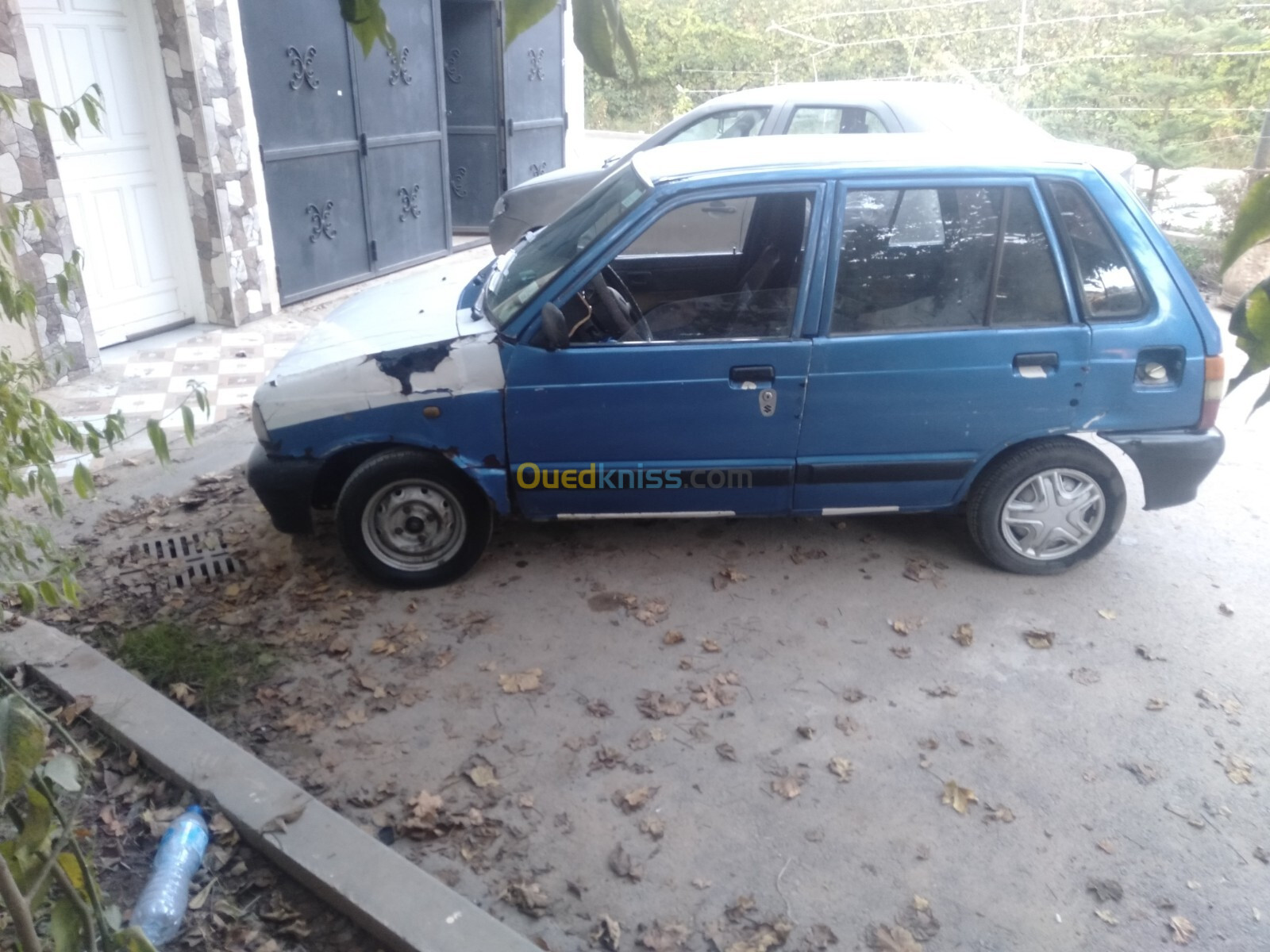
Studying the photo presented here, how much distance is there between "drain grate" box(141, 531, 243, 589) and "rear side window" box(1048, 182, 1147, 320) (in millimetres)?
3992

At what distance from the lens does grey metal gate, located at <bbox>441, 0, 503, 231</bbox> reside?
10992 mm

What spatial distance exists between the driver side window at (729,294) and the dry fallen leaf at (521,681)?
4.52ft

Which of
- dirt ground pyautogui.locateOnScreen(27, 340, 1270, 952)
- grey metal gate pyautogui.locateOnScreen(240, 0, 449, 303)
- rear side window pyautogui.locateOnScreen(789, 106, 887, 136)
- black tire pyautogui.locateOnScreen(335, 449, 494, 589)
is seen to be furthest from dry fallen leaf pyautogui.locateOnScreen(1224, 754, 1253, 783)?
grey metal gate pyautogui.locateOnScreen(240, 0, 449, 303)

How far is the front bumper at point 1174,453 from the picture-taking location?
426 centimetres

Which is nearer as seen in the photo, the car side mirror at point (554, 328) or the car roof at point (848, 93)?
the car side mirror at point (554, 328)

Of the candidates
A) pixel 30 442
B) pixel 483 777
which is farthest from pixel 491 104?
pixel 30 442

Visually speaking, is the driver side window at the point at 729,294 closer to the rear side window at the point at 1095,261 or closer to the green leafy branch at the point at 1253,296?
the rear side window at the point at 1095,261

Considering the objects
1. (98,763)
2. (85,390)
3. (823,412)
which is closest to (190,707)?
(98,763)

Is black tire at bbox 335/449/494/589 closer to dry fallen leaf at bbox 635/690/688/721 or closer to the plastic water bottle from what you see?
dry fallen leaf at bbox 635/690/688/721

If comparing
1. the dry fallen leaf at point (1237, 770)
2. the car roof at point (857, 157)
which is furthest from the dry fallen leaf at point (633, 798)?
the car roof at point (857, 157)

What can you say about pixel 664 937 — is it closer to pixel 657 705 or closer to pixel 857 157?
pixel 657 705

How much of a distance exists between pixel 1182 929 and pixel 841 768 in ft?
3.63

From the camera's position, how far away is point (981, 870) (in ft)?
10.1

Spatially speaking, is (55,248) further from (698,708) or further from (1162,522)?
(1162,522)
